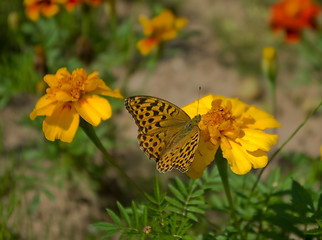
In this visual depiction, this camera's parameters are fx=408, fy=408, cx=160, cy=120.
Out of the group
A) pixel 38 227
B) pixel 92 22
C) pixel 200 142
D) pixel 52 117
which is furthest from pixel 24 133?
pixel 200 142

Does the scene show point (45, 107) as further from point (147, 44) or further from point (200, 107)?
point (147, 44)

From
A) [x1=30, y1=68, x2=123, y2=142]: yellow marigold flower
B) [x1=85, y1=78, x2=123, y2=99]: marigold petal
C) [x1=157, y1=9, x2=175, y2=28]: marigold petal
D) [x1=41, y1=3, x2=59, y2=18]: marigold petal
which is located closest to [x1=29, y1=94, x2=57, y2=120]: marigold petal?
[x1=30, y1=68, x2=123, y2=142]: yellow marigold flower

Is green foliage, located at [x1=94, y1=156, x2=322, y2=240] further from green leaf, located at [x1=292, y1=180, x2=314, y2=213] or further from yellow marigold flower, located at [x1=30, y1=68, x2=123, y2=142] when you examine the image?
yellow marigold flower, located at [x1=30, y1=68, x2=123, y2=142]

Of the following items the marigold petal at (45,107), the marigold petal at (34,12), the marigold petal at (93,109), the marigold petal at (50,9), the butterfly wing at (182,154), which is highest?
the marigold petal at (34,12)

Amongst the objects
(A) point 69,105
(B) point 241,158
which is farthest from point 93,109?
Answer: (B) point 241,158

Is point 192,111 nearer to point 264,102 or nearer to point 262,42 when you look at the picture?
point 264,102

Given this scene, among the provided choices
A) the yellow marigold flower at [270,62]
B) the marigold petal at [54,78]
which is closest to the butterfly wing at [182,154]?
the marigold petal at [54,78]

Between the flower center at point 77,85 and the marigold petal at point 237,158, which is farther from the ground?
the flower center at point 77,85

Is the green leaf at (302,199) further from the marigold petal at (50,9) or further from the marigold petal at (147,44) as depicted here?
the marigold petal at (50,9)
